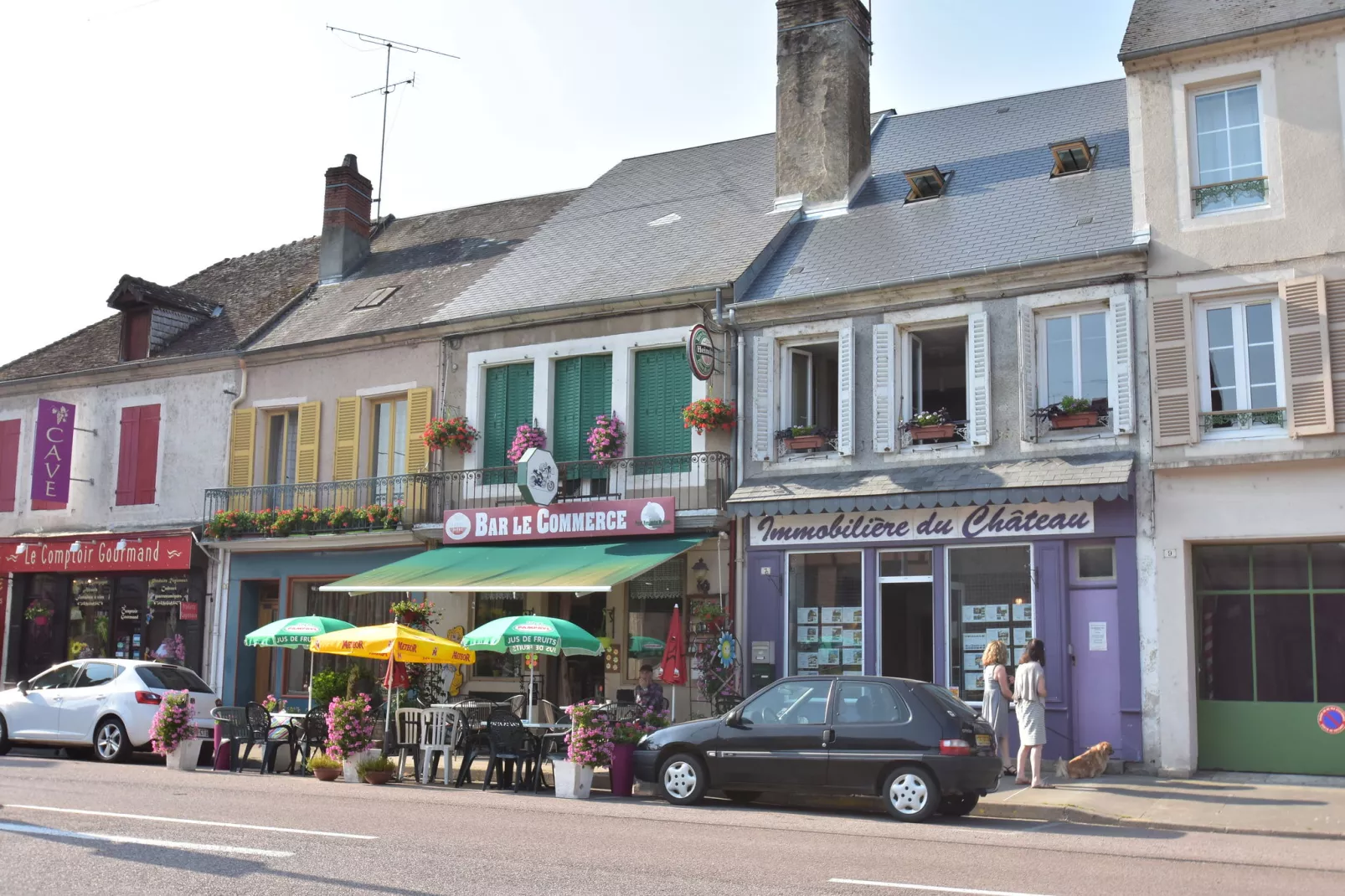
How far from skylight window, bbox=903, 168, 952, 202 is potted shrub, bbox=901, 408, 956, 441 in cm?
420

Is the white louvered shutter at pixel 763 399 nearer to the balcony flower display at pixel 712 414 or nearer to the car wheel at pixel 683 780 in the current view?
the balcony flower display at pixel 712 414

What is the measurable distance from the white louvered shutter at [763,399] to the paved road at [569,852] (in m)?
6.44

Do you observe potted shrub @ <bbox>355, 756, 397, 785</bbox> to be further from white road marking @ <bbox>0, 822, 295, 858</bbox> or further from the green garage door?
the green garage door

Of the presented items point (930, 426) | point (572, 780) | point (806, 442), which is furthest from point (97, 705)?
point (930, 426)

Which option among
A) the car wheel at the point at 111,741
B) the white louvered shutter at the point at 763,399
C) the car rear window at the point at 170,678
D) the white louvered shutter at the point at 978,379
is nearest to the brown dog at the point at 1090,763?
the white louvered shutter at the point at 978,379

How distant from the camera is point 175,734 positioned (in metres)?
16.8

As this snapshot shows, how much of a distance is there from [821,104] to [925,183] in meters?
2.24

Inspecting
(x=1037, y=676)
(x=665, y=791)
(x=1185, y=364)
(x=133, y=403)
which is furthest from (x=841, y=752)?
(x=133, y=403)

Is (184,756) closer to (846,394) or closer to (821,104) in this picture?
(846,394)

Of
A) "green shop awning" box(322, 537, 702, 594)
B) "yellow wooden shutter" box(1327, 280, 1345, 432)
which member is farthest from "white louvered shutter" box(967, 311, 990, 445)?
"green shop awning" box(322, 537, 702, 594)

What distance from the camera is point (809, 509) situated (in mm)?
17172

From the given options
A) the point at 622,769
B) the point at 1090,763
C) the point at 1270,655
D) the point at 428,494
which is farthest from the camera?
the point at 428,494

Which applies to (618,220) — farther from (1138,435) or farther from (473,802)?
(473,802)

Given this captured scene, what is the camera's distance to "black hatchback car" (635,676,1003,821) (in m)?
11.9
